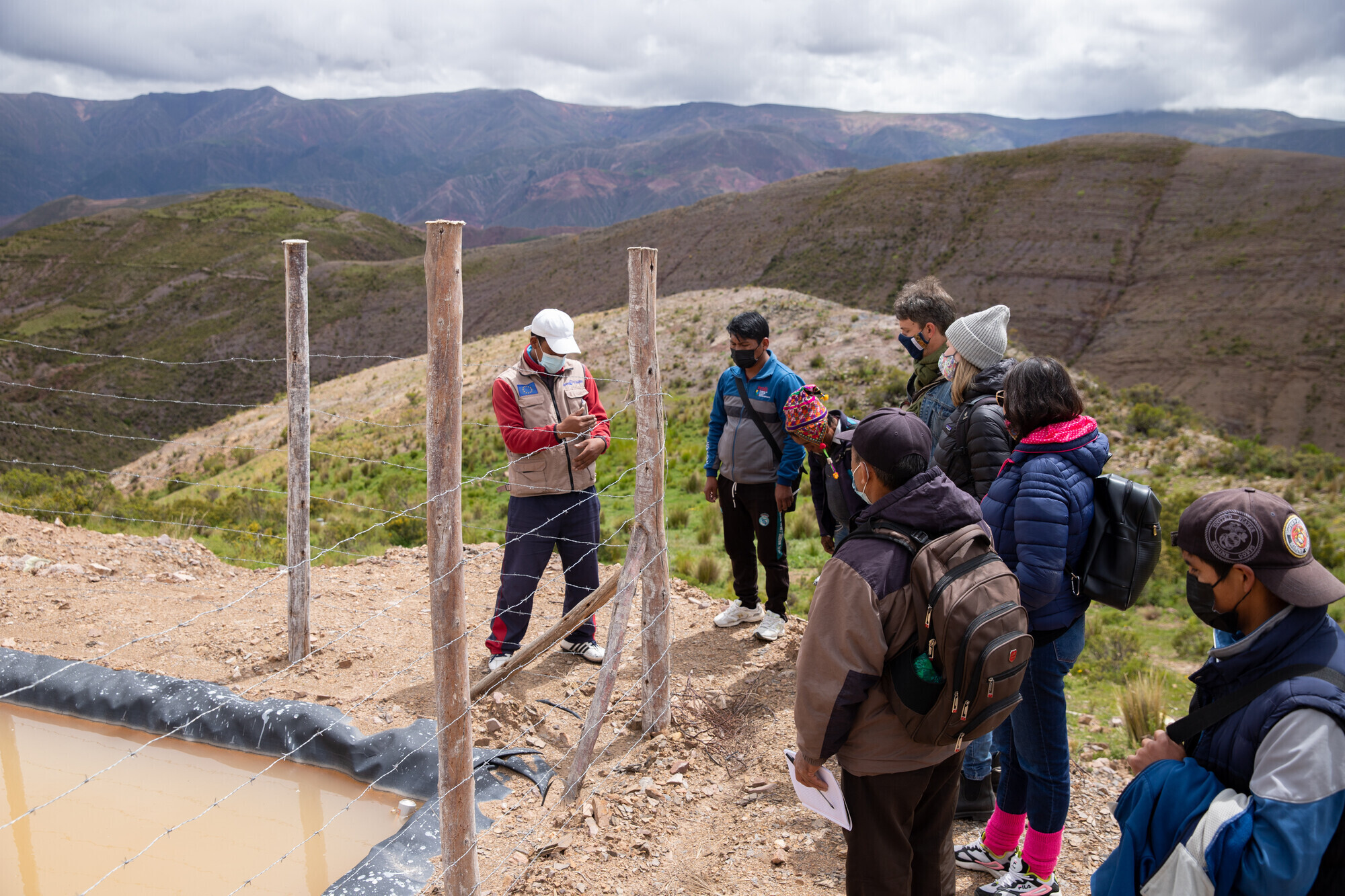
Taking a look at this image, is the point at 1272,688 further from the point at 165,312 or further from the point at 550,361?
the point at 165,312

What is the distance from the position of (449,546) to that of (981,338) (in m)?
2.33

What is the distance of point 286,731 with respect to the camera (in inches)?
174

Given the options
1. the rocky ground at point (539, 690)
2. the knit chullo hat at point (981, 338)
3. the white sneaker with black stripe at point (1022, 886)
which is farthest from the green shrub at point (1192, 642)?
the knit chullo hat at point (981, 338)

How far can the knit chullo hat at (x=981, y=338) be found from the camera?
3.53 meters

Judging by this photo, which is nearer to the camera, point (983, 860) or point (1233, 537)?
point (1233, 537)

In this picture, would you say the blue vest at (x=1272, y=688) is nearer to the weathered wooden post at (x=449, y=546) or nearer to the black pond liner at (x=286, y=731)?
the weathered wooden post at (x=449, y=546)

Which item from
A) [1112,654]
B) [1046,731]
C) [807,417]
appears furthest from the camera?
[1112,654]

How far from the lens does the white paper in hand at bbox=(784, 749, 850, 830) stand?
8.07ft

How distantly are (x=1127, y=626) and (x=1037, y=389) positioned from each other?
220 inches

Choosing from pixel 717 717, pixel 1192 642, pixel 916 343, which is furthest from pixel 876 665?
pixel 1192 642

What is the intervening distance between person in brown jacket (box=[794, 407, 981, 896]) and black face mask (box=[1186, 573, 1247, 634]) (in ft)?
1.81

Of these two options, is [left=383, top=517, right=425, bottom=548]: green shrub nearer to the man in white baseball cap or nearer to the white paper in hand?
the man in white baseball cap

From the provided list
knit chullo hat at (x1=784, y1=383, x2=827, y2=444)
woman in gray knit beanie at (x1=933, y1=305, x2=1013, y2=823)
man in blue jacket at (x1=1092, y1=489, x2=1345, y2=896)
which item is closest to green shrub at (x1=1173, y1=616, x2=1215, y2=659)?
woman in gray knit beanie at (x1=933, y1=305, x2=1013, y2=823)

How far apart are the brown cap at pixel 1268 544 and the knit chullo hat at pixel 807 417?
190 cm
